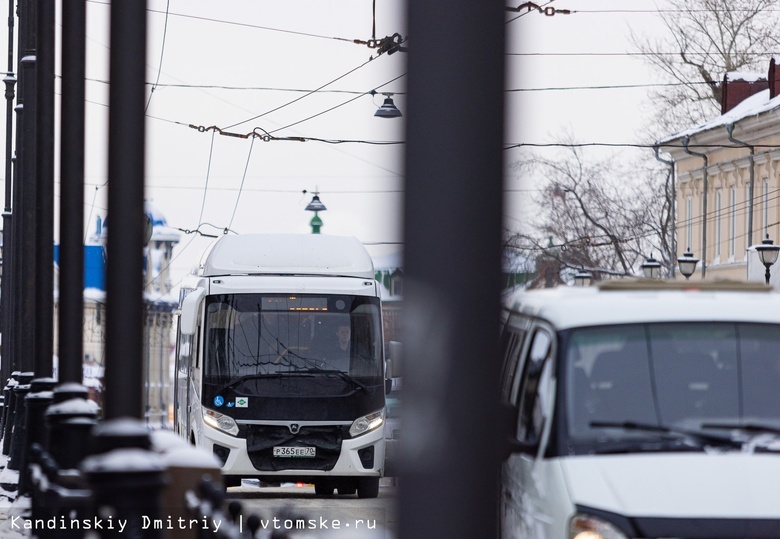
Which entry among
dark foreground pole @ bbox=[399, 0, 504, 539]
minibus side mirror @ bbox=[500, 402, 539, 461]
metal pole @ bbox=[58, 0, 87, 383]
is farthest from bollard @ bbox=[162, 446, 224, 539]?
dark foreground pole @ bbox=[399, 0, 504, 539]

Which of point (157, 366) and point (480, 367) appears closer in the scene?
point (480, 367)

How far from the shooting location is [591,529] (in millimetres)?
6094

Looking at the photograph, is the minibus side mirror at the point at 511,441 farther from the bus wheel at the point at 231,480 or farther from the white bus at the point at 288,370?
the bus wheel at the point at 231,480

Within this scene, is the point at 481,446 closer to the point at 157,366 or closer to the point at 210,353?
the point at 210,353

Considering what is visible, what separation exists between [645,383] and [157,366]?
142 m

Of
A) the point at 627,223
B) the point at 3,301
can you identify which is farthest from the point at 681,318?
the point at 627,223

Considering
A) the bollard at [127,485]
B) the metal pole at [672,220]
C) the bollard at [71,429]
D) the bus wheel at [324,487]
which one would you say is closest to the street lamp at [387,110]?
the bus wheel at [324,487]

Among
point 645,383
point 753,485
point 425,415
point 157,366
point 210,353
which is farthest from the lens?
point 157,366

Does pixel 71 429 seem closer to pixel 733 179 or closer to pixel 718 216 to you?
pixel 733 179

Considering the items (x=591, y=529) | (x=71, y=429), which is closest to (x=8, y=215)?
(x=71, y=429)

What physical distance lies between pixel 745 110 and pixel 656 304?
4255 cm

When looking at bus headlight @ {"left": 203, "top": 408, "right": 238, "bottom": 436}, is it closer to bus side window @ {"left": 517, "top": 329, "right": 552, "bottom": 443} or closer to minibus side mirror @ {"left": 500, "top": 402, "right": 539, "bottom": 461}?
bus side window @ {"left": 517, "top": 329, "right": 552, "bottom": 443}

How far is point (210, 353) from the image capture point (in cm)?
1816

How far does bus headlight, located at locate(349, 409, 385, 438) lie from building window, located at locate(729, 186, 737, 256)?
3461 centimetres
